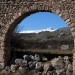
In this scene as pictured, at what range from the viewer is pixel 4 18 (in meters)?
13.2

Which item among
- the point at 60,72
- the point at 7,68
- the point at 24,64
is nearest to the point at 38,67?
the point at 24,64

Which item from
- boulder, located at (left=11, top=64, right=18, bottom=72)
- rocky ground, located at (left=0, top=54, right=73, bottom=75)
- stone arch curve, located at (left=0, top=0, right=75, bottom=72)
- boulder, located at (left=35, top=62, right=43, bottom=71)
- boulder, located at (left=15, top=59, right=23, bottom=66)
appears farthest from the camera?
boulder, located at (left=15, top=59, right=23, bottom=66)

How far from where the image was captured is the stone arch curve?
12289mm

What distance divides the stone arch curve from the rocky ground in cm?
63

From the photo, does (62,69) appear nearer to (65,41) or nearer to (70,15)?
(70,15)

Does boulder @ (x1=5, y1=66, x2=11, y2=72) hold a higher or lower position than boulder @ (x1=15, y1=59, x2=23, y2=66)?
lower

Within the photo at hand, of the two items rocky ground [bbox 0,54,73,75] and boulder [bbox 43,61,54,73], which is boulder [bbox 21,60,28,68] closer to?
rocky ground [bbox 0,54,73,75]

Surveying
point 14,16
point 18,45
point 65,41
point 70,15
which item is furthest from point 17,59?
point 65,41

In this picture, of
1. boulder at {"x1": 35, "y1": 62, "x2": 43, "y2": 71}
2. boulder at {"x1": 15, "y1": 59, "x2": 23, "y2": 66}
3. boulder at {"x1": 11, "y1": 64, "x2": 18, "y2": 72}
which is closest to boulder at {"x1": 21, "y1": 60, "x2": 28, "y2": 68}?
boulder at {"x1": 15, "y1": 59, "x2": 23, "y2": 66}

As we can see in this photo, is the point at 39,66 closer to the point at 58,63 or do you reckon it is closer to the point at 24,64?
the point at 24,64

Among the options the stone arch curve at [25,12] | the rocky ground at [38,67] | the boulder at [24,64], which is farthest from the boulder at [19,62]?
the stone arch curve at [25,12]

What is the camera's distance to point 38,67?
1288 cm

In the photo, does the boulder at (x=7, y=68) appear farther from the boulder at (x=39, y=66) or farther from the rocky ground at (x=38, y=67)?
the boulder at (x=39, y=66)

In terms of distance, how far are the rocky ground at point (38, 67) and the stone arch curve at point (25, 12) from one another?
0.63 m
